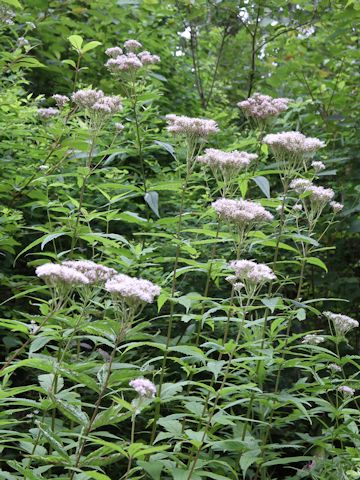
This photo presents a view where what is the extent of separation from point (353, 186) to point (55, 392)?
3.32m

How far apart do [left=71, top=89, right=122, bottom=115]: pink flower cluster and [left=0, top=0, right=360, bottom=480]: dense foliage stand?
0.03 ft

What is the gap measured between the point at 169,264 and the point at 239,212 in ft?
5.45

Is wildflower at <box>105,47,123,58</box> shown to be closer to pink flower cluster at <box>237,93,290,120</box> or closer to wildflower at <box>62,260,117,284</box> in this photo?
pink flower cluster at <box>237,93,290,120</box>

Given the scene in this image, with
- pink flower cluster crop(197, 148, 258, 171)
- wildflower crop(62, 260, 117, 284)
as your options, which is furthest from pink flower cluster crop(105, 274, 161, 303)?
pink flower cluster crop(197, 148, 258, 171)

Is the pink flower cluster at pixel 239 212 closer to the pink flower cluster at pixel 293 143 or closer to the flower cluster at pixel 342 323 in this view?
the pink flower cluster at pixel 293 143

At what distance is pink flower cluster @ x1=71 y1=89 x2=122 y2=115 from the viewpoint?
10.4 ft

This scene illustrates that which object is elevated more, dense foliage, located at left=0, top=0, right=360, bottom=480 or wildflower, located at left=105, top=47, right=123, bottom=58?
wildflower, located at left=105, top=47, right=123, bottom=58

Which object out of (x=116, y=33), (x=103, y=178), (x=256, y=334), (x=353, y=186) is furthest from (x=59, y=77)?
(x=256, y=334)

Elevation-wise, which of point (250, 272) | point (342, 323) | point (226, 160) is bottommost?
point (342, 323)

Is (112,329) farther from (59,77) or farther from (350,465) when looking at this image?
(59,77)

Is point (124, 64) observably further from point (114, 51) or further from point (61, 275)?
point (61, 275)

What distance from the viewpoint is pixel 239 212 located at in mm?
2867

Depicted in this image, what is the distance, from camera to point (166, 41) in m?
7.02

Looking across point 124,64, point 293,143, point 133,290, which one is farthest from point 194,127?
point 133,290
